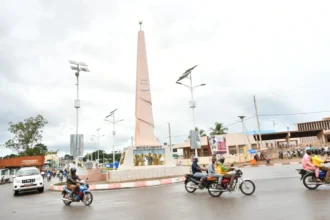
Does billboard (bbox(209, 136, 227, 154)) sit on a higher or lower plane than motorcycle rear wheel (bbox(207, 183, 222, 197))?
higher

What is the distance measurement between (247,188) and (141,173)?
10.8m

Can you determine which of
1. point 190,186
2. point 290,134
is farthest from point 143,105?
point 290,134

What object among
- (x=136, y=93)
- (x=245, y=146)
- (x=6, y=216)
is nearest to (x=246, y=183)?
(x=6, y=216)

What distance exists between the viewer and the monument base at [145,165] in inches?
762

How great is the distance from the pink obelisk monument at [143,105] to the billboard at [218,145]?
25961 mm

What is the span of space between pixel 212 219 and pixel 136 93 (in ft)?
58.4

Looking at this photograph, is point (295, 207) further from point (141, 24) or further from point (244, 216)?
point (141, 24)

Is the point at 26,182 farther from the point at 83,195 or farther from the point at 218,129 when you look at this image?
the point at 218,129

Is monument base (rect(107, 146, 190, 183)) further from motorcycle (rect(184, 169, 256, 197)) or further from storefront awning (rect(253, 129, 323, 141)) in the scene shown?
storefront awning (rect(253, 129, 323, 141))

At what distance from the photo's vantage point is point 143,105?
23.2 m

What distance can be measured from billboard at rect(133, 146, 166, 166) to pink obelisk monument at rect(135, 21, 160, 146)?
2.93 ft

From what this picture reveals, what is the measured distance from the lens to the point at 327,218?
5.86 m

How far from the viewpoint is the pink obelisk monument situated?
887 inches

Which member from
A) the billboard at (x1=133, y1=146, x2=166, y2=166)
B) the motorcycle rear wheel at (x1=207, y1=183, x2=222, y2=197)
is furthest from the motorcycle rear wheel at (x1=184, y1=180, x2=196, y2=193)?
the billboard at (x1=133, y1=146, x2=166, y2=166)
